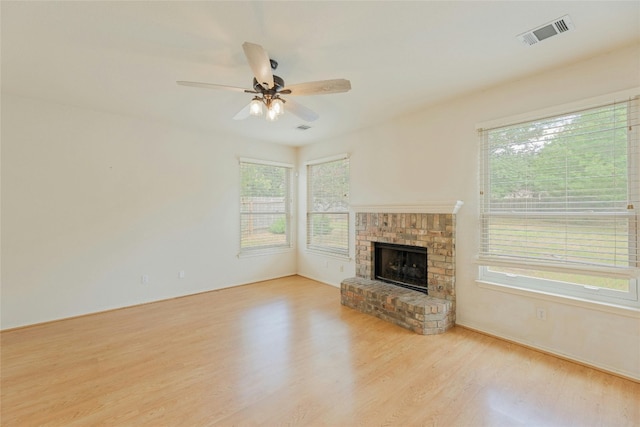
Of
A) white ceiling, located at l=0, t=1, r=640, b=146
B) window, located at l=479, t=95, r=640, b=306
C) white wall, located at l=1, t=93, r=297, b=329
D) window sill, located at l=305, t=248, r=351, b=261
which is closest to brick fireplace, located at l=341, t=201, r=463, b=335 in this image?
window, located at l=479, t=95, r=640, b=306

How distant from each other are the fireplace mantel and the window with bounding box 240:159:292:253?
78.1 inches

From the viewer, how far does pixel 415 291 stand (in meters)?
3.75

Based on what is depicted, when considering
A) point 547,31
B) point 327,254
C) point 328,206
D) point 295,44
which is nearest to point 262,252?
point 327,254

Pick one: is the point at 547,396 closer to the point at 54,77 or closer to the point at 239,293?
the point at 239,293

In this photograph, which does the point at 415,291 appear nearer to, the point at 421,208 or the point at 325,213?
the point at 421,208

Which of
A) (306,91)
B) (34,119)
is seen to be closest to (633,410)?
(306,91)

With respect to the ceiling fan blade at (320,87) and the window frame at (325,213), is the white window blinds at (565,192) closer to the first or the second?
the ceiling fan blade at (320,87)

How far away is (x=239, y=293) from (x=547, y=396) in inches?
161

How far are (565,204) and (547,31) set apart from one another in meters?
1.52

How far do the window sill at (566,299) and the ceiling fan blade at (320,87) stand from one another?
2.62 m

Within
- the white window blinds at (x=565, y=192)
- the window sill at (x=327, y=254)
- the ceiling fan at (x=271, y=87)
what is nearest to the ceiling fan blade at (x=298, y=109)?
the ceiling fan at (x=271, y=87)

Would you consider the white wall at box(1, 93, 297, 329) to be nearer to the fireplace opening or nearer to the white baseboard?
the fireplace opening

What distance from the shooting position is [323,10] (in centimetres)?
191

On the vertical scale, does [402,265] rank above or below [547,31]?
below
